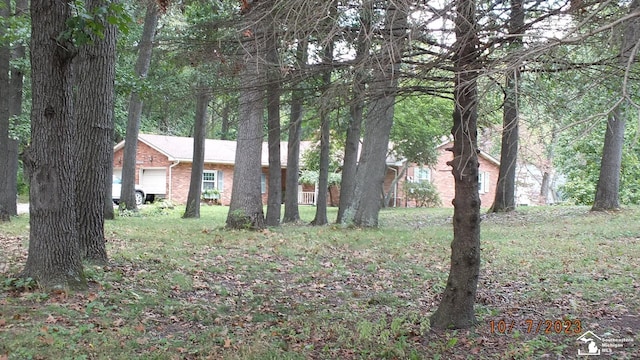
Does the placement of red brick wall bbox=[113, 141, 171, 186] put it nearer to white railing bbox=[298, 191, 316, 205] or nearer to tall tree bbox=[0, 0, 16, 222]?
white railing bbox=[298, 191, 316, 205]

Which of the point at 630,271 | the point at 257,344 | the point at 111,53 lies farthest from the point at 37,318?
the point at 630,271

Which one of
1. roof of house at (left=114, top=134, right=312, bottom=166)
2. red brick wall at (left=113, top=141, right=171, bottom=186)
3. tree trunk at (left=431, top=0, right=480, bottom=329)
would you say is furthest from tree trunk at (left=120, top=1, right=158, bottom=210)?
tree trunk at (left=431, top=0, right=480, bottom=329)

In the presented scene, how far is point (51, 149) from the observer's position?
5.95 m

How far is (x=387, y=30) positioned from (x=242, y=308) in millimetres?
3680

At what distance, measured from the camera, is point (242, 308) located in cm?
635

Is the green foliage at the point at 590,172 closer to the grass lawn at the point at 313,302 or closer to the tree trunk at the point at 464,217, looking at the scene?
the grass lawn at the point at 313,302

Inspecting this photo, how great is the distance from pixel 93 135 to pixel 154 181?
23884mm

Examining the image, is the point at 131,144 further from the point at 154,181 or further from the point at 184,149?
the point at 154,181

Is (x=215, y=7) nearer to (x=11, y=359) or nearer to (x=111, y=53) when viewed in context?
(x=111, y=53)

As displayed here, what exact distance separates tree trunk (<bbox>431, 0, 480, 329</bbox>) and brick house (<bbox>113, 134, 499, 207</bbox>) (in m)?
23.9

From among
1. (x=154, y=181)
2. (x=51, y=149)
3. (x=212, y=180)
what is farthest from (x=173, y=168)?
(x=51, y=149)

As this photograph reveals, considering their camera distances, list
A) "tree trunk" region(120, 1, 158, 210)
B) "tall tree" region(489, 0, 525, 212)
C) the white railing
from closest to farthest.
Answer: "tall tree" region(489, 0, 525, 212)
"tree trunk" region(120, 1, 158, 210)
the white railing

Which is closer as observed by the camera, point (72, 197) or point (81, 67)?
point (72, 197)

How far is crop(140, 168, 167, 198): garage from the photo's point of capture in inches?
1190
